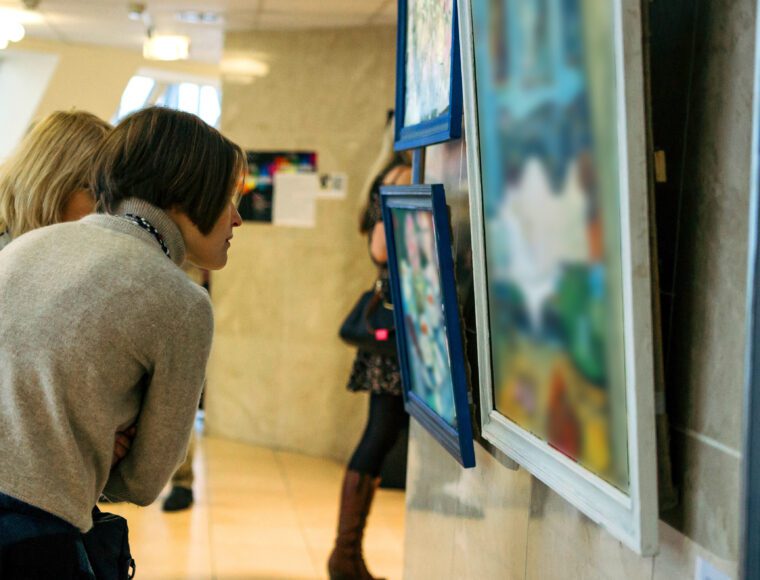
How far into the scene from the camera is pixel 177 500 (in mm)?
5473

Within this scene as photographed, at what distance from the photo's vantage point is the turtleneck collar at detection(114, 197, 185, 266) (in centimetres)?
197

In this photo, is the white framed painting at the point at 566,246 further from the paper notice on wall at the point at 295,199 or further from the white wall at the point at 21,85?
the white wall at the point at 21,85

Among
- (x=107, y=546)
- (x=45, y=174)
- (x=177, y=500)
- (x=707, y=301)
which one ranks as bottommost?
(x=177, y=500)

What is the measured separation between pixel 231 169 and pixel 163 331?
0.40 metres

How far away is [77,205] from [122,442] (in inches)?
37.7

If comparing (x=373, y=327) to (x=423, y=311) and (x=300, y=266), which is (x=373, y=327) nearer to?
(x=423, y=311)

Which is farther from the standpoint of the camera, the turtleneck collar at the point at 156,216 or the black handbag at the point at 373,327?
the black handbag at the point at 373,327

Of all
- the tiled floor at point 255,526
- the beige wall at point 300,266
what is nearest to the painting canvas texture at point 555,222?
the tiled floor at point 255,526

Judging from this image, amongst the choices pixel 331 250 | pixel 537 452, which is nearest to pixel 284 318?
pixel 331 250

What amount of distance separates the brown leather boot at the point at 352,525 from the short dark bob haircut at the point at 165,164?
2.29 meters

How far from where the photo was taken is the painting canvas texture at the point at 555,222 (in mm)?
1261

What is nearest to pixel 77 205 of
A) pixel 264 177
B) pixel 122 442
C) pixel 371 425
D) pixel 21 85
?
pixel 122 442

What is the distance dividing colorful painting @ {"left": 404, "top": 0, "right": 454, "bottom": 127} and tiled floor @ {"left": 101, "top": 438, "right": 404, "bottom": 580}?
109 inches

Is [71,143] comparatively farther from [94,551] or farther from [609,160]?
[609,160]
